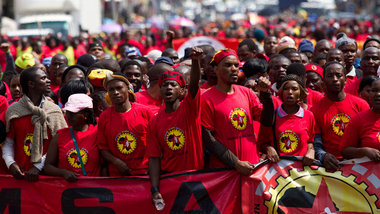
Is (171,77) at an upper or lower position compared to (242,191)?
upper

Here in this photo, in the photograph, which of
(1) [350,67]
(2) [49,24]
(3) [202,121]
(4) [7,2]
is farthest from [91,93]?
(4) [7,2]

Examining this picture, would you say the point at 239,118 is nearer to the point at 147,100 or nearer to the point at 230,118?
the point at 230,118

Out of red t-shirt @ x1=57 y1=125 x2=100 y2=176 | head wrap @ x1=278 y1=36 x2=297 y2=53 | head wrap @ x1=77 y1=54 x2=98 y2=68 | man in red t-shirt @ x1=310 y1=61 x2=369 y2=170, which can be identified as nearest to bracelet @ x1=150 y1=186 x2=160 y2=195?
red t-shirt @ x1=57 y1=125 x2=100 y2=176

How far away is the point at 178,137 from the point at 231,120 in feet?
1.65

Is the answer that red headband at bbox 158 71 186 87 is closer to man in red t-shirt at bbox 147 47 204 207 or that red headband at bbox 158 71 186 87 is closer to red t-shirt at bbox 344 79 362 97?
man in red t-shirt at bbox 147 47 204 207

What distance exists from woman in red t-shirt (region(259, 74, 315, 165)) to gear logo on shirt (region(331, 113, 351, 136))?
0.22 m

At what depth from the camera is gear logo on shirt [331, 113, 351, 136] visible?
6.28 m

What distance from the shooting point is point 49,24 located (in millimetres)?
28281

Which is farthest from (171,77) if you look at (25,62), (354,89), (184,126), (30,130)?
(25,62)

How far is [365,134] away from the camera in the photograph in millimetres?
5844

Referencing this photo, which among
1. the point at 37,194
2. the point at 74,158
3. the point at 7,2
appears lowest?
the point at 7,2

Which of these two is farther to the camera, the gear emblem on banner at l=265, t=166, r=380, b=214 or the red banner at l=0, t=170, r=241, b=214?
the red banner at l=0, t=170, r=241, b=214

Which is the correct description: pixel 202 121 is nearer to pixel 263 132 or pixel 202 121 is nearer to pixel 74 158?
pixel 263 132

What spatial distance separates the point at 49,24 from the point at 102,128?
23.1 metres
